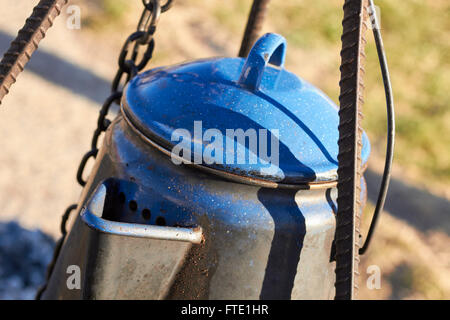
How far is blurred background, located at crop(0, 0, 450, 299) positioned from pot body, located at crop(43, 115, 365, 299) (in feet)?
4.01

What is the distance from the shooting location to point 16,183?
2.94 meters

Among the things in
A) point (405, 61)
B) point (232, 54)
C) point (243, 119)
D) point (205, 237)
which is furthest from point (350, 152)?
point (405, 61)

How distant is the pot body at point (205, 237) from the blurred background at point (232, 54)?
122 centimetres

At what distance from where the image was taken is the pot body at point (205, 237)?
100 centimetres

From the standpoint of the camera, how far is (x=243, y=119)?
1.05 m

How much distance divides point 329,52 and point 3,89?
4409 mm

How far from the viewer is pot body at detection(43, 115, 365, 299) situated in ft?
3.28

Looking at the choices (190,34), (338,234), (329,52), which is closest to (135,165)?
(338,234)

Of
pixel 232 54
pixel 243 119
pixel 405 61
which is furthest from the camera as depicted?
pixel 405 61

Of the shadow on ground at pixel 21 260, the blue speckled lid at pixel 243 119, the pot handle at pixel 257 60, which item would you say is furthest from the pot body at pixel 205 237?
the shadow on ground at pixel 21 260

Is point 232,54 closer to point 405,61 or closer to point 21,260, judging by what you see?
point 405,61

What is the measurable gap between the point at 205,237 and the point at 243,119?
0.87ft

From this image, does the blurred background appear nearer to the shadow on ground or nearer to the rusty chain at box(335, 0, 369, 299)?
the shadow on ground

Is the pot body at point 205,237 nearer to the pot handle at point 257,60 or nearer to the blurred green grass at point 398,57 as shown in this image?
the pot handle at point 257,60
